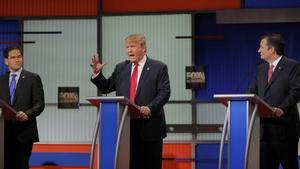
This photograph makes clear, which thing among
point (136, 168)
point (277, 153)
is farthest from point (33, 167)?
point (277, 153)

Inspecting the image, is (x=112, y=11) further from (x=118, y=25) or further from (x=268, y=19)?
(x=268, y=19)

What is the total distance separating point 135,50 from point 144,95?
38cm

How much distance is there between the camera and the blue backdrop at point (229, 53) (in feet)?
25.3

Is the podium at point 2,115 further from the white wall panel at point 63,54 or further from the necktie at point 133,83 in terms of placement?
the white wall panel at point 63,54

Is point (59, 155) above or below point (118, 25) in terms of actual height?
below

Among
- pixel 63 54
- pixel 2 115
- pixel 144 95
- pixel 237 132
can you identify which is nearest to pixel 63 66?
pixel 63 54

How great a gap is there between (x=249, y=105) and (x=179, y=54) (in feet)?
9.66

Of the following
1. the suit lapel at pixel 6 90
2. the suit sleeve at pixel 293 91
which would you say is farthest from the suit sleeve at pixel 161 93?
the suit lapel at pixel 6 90

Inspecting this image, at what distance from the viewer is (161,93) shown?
5422 millimetres

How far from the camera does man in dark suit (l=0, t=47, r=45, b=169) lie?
5750mm

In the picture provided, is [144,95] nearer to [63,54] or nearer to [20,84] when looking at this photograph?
[20,84]

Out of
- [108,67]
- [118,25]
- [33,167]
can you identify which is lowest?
[33,167]

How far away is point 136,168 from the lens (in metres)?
5.35

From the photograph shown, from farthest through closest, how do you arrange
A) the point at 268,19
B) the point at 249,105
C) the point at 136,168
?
the point at 268,19, the point at 136,168, the point at 249,105
